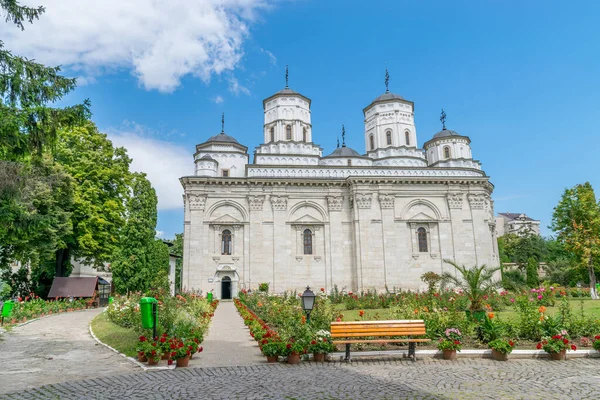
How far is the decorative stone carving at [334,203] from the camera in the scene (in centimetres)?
2920

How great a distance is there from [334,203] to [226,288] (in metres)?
9.42

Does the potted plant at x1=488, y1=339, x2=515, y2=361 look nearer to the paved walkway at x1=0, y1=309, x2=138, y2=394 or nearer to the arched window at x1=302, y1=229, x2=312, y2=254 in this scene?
the paved walkway at x1=0, y1=309, x2=138, y2=394

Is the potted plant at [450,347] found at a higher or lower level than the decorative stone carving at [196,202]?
lower

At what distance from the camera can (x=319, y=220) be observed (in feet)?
95.6

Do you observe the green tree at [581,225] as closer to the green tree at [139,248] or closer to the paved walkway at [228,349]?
the paved walkway at [228,349]

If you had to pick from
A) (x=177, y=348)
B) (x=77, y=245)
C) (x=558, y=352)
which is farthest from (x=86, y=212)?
(x=558, y=352)

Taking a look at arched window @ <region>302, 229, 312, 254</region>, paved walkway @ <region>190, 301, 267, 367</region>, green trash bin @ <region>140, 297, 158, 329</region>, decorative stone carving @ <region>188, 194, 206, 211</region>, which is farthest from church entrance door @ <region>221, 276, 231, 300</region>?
green trash bin @ <region>140, 297, 158, 329</region>

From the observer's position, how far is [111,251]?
934 inches

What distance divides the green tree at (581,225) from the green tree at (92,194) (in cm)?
2802

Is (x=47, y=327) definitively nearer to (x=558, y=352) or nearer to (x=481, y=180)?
(x=558, y=352)

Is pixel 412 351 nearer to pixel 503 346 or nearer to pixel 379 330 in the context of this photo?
pixel 379 330

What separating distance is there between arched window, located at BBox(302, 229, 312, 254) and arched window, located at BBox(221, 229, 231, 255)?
5.12 meters

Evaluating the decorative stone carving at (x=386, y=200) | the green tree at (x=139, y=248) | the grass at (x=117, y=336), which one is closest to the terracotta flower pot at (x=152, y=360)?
the grass at (x=117, y=336)

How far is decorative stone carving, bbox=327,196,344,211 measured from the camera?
29.2 m
